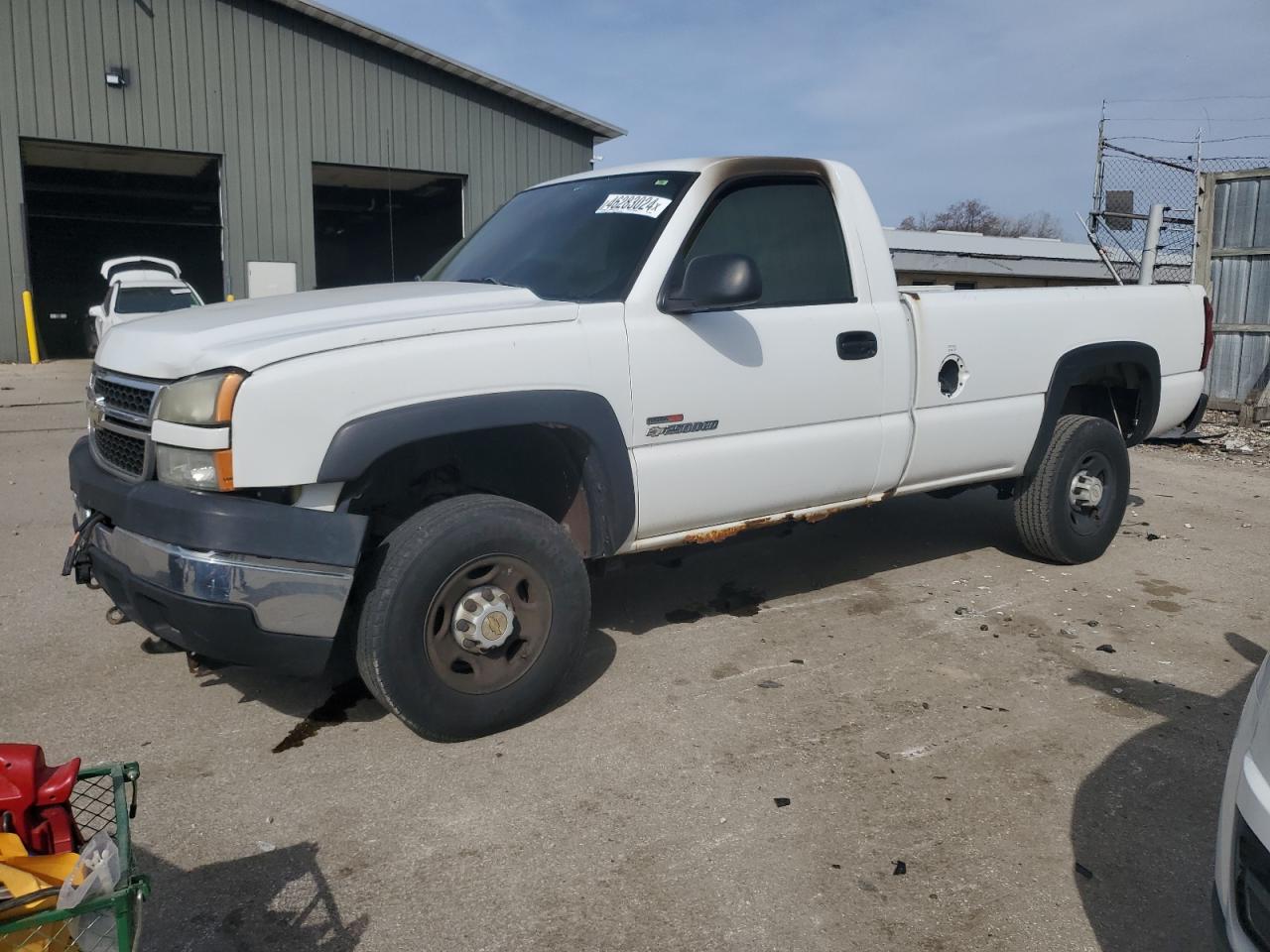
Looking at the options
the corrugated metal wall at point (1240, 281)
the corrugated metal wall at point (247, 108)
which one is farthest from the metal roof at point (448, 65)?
the corrugated metal wall at point (1240, 281)

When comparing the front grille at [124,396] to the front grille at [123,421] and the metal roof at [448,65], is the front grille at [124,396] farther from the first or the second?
the metal roof at [448,65]

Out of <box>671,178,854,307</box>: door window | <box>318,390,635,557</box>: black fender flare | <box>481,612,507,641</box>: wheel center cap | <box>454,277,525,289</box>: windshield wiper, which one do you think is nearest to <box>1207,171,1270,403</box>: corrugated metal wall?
<box>671,178,854,307</box>: door window

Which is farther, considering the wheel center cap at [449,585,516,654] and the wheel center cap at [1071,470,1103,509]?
the wheel center cap at [1071,470,1103,509]

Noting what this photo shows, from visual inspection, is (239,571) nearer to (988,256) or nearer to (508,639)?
(508,639)

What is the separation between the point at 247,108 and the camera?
19.9 meters

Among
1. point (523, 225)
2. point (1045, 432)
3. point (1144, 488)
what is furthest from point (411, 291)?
point (1144, 488)

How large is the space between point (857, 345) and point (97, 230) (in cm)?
3324

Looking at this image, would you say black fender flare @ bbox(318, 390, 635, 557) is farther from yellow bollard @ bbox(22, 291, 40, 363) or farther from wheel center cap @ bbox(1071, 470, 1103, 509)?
yellow bollard @ bbox(22, 291, 40, 363)

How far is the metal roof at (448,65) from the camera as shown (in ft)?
64.8

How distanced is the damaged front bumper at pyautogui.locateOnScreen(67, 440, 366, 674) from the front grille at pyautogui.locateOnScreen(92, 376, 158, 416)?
11.9 inches

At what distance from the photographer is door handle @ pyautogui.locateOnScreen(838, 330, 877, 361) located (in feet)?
14.6

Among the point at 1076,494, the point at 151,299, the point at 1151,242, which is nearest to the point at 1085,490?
the point at 1076,494

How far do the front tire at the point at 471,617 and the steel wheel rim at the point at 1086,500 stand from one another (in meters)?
3.21

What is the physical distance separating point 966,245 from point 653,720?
19896 millimetres
